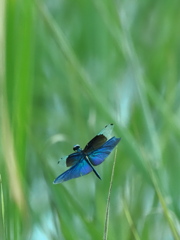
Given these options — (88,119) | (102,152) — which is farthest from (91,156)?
(88,119)

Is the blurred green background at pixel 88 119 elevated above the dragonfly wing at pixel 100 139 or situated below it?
above

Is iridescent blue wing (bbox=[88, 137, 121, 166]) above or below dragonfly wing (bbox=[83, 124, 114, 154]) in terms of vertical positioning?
below

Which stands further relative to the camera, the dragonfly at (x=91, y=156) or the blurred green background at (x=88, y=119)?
the blurred green background at (x=88, y=119)

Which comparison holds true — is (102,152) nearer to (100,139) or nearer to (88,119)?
(100,139)

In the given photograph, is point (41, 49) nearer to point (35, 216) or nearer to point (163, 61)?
point (163, 61)

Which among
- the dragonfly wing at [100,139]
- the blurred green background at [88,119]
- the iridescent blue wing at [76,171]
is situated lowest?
the iridescent blue wing at [76,171]

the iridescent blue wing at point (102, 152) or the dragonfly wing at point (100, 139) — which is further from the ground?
the dragonfly wing at point (100, 139)

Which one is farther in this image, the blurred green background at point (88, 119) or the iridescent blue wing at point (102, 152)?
the blurred green background at point (88, 119)
